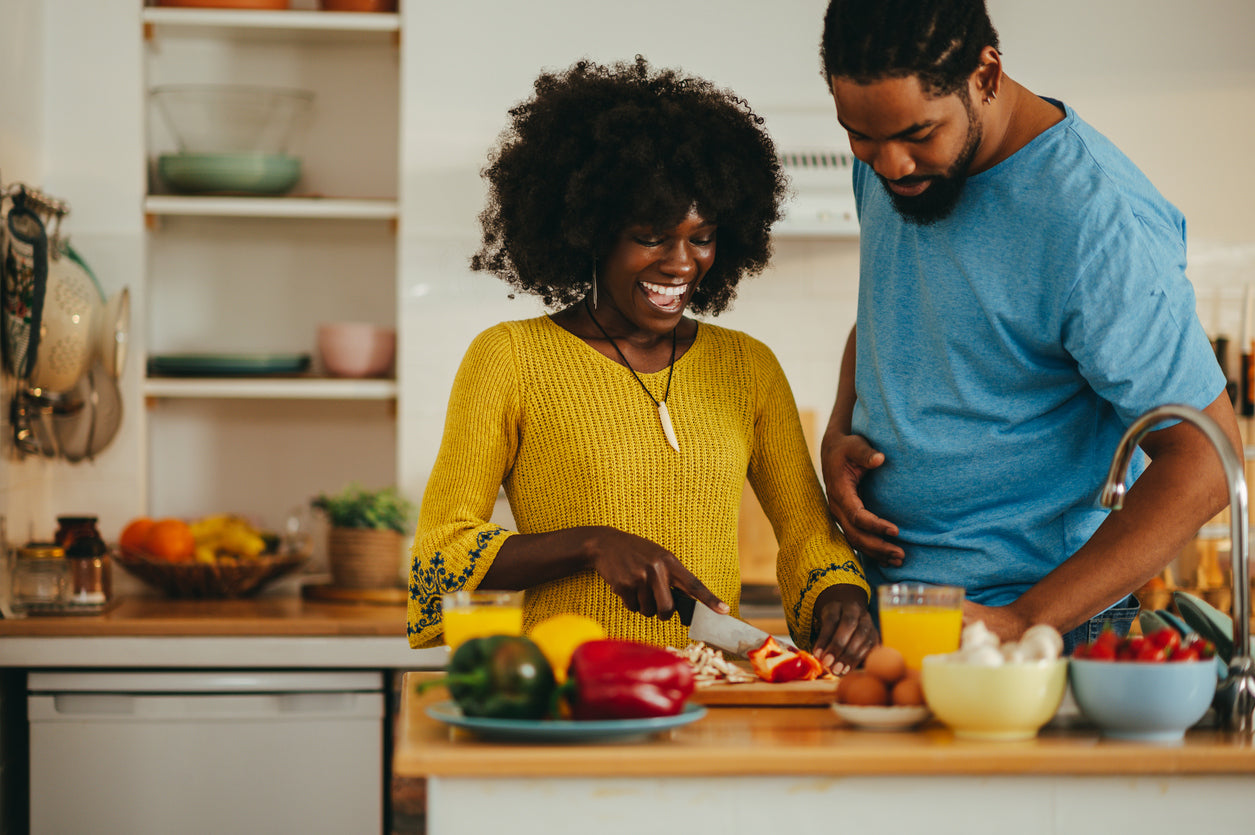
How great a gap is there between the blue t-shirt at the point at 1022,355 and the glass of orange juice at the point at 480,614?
1.85 feet

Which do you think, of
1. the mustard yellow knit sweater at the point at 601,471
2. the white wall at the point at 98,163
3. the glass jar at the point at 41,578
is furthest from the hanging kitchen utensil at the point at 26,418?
the mustard yellow knit sweater at the point at 601,471

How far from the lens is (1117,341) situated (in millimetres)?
1333

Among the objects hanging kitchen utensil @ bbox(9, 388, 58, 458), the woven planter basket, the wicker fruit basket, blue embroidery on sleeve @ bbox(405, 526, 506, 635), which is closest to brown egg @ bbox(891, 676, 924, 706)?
blue embroidery on sleeve @ bbox(405, 526, 506, 635)

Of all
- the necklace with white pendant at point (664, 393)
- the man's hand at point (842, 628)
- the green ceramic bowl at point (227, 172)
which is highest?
the green ceramic bowl at point (227, 172)

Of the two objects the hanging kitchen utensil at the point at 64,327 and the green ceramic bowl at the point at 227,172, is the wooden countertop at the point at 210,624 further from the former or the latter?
the green ceramic bowl at the point at 227,172

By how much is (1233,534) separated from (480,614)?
2.34 feet

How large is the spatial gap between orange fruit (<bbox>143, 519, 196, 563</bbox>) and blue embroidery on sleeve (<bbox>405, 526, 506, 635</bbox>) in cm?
156

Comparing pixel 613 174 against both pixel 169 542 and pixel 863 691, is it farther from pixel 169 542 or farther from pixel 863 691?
pixel 169 542

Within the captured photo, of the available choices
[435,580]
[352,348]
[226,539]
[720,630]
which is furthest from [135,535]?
[720,630]

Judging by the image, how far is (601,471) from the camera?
5.31 ft

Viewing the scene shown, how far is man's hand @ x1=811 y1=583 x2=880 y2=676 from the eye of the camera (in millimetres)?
1449

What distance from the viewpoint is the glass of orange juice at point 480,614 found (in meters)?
1.24

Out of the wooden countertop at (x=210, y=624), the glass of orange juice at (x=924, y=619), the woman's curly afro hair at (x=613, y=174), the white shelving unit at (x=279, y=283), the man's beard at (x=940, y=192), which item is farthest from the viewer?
the white shelving unit at (x=279, y=283)

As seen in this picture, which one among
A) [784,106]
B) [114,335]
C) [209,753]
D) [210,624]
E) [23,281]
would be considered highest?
[784,106]
